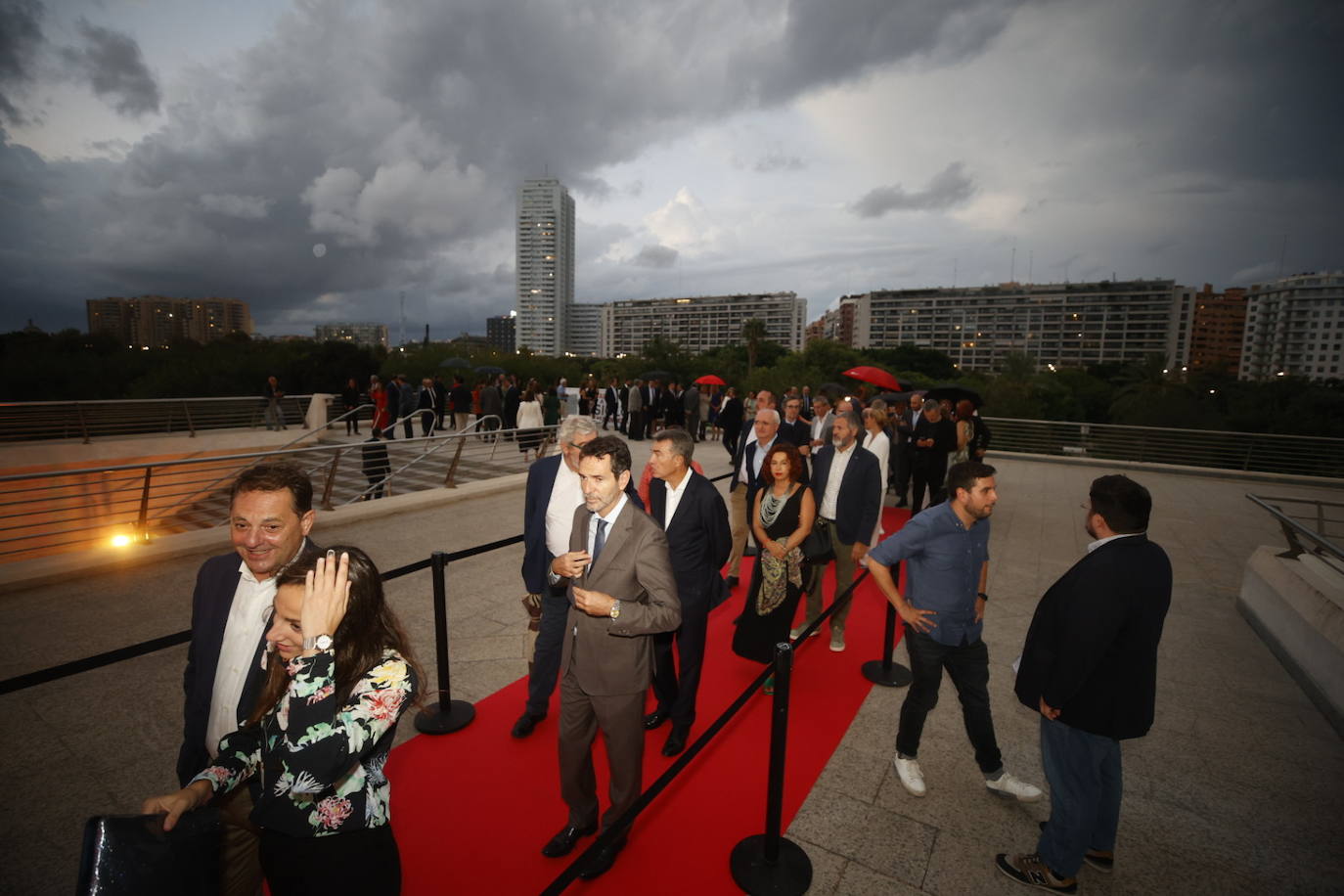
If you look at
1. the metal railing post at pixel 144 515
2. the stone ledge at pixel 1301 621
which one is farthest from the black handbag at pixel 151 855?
the metal railing post at pixel 144 515

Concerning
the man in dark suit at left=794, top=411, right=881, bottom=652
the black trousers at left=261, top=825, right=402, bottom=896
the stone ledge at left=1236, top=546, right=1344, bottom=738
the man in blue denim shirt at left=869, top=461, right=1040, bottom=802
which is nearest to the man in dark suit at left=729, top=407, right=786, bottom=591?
the man in dark suit at left=794, top=411, right=881, bottom=652

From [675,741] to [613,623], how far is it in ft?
5.32

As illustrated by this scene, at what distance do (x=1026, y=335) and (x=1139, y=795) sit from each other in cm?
15255

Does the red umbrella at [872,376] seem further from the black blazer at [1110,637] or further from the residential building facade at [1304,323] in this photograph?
the residential building facade at [1304,323]

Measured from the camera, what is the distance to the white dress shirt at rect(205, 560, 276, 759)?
Answer: 1875 millimetres

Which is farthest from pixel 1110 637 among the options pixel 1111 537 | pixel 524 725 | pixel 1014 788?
pixel 524 725

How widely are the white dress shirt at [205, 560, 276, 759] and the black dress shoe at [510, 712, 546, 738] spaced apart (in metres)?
1.84

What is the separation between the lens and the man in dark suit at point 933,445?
801cm

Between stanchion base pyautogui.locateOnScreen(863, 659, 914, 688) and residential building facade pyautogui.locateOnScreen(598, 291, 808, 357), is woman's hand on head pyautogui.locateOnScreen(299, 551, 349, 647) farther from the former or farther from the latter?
residential building facade pyautogui.locateOnScreen(598, 291, 808, 357)

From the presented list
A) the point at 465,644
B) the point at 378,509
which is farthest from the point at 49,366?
the point at 465,644

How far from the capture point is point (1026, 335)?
13100 cm

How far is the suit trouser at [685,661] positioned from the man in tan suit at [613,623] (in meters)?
0.76

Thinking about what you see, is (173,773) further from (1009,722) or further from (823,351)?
(823,351)

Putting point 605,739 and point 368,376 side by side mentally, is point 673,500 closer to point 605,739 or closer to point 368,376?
point 605,739
